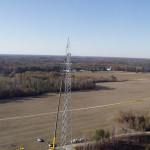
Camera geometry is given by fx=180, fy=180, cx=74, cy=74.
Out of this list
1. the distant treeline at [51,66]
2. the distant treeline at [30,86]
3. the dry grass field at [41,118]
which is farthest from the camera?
the distant treeline at [51,66]

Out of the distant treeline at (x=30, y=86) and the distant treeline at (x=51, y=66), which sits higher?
the distant treeline at (x=51, y=66)

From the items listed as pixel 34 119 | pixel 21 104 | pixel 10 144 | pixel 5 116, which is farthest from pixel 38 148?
pixel 21 104

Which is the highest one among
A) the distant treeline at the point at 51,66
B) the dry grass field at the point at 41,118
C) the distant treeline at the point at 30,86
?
the distant treeline at the point at 51,66

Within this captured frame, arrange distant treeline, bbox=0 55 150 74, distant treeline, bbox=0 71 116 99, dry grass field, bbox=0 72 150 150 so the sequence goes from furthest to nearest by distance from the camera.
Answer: distant treeline, bbox=0 55 150 74
distant treeline, bbox=0 71 116 99
dry grass field, bbox=0 72 150 150

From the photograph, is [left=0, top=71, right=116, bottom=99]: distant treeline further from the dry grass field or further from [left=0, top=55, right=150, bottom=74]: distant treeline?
[left=0, top=55, right=150, bottom=74]: distant treeline

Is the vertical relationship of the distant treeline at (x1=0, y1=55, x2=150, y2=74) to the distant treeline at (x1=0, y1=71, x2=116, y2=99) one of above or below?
above

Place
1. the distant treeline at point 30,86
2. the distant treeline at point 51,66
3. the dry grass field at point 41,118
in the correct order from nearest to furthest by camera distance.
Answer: the dry grass field at point 41,118 < the distant treeline at point 30,86 < the distant treeline at point 51,66

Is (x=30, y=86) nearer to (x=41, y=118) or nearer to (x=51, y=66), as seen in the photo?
(x=41, y=118)

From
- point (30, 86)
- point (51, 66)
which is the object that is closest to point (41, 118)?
point (30, 86)

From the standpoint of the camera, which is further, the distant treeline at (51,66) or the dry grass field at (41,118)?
the distant treeline at (51,66)

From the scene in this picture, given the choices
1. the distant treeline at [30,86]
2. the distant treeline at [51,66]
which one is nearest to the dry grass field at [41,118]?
the distant treeline at [30,86]

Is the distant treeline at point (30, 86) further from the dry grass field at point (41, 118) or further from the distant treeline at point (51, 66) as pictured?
the distant treeline at point (51, 66)

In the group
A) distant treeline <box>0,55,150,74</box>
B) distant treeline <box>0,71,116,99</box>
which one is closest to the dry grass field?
distant treeline <box>0,71,116,99</box>
